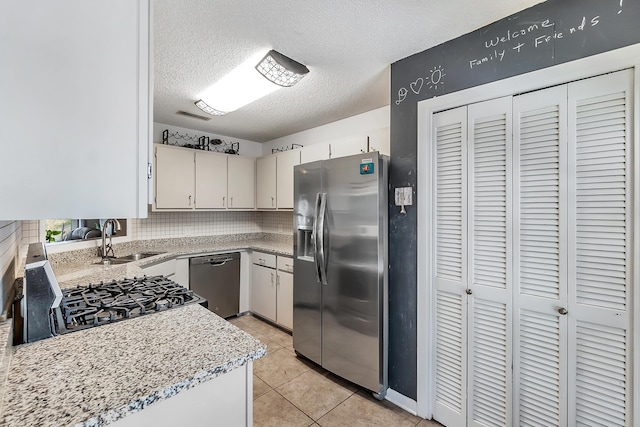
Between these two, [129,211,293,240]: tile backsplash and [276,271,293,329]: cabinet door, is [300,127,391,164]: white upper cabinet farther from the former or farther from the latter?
[276,271,293,329]: cabinet door

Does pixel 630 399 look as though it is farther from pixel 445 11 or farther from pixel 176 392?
pixel 445 11

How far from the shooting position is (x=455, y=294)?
1.69 m

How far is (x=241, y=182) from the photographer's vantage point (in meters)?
3.88

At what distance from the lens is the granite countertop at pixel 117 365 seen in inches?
24.5

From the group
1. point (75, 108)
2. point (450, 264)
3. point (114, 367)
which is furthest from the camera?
point (450, 264)

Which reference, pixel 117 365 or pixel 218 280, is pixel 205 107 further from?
pixel 117 365

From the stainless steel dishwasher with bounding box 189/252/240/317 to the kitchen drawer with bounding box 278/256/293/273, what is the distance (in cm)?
70

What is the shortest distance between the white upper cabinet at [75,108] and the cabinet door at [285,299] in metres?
2.44

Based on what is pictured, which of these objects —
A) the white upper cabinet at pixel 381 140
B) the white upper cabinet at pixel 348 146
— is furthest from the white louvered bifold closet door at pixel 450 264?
the white upper cabinet at pixel 348 146

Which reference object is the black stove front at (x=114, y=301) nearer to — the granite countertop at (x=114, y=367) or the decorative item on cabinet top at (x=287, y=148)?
the granite countertop at (x=114, y=367)

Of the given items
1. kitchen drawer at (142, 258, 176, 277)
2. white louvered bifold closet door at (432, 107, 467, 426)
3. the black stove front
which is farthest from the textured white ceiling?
kitchen drawer at (142, 258, 176, 277)

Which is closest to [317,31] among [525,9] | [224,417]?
[525,9]

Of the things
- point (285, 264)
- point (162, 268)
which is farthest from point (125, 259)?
point (285, 264)

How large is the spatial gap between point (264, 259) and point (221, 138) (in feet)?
6.30
